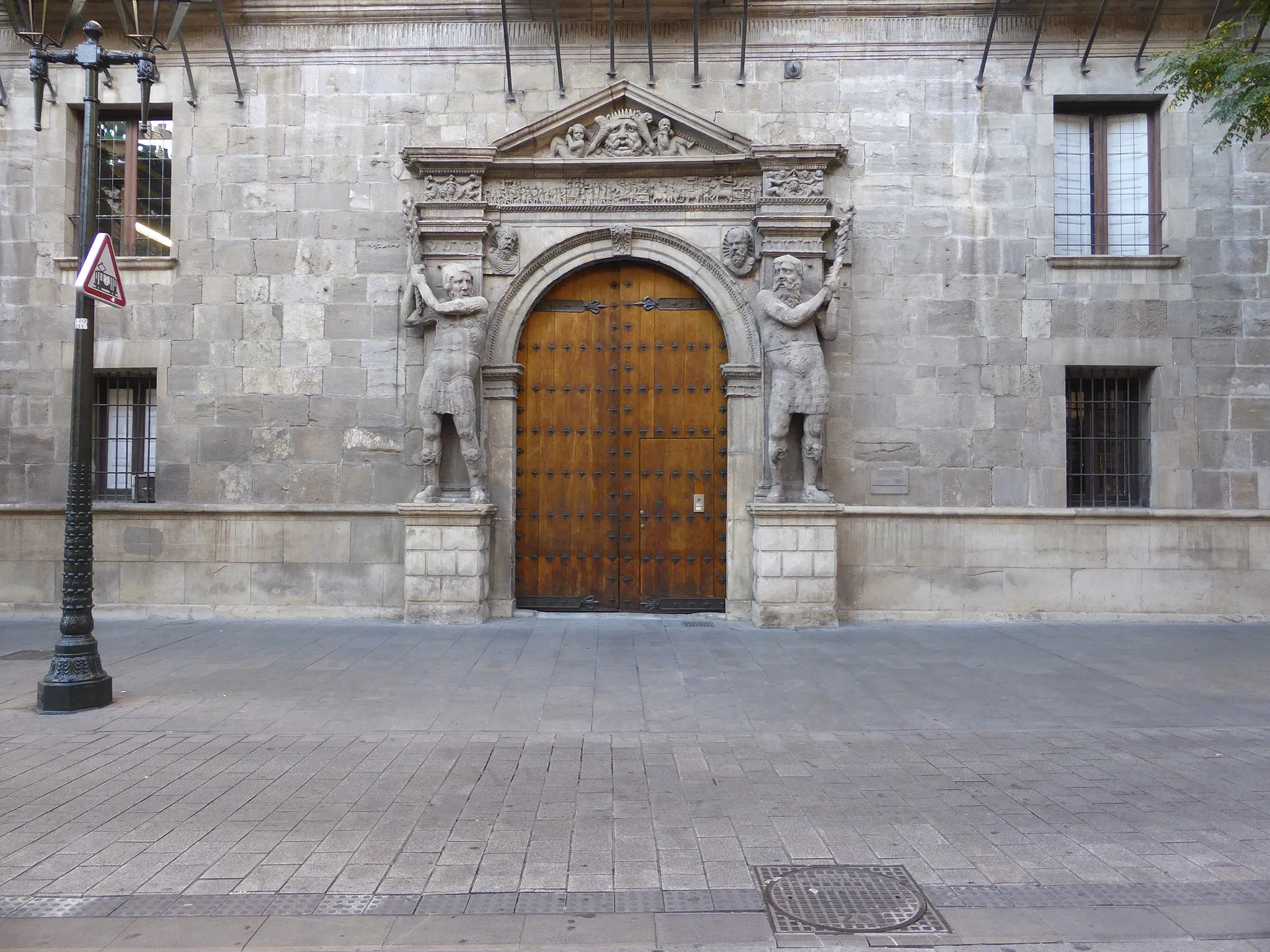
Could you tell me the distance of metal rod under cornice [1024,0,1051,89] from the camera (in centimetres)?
1013

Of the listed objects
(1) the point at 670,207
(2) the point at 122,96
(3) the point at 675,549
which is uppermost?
(2) the point at 122,96

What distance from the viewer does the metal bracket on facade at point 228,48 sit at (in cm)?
1041

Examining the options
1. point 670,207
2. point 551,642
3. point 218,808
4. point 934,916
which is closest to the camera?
point 934,916

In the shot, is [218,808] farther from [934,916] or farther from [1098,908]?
[1098,908]

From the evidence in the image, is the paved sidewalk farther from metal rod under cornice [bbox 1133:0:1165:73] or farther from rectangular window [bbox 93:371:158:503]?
metal rod under cornice [bbox 1133:0:1165:73]

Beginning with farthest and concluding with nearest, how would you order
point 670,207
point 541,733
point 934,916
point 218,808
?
1. point 670,207
2. point 541,733
3. point 218,808
4. point 934,916

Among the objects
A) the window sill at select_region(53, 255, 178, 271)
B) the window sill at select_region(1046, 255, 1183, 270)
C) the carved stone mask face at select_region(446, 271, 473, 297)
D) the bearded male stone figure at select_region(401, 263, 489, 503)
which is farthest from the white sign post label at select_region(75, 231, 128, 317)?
the window sill at select_region(1046, 255, 1183, 270)

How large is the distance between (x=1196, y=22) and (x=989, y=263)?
4.15 meters

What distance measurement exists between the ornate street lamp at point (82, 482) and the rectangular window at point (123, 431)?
4.75 meters

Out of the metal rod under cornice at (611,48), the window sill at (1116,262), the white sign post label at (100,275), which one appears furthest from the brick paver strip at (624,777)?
the metal rod under cornice at (611,48)

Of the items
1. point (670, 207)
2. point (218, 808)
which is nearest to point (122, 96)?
point (670, 207)

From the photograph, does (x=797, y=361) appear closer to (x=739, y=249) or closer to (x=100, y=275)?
(x=739, y=249)

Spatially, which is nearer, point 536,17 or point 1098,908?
point 1098,908

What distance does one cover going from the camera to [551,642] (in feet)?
29.8
